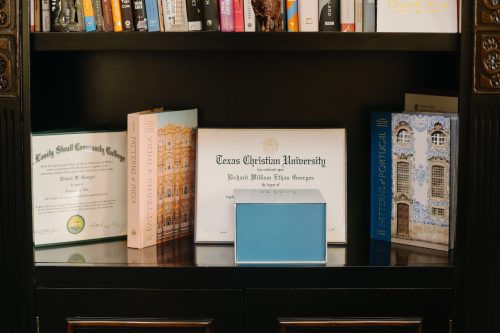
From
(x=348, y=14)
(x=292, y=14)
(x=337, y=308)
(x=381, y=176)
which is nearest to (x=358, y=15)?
(x=348, y=14)

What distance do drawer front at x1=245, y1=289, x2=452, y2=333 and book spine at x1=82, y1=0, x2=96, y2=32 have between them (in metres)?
0.60

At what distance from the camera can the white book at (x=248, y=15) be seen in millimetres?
1555

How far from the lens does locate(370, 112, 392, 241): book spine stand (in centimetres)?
167

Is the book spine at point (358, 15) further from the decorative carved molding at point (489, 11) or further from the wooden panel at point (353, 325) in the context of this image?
the wooden panel at point (353, 325)

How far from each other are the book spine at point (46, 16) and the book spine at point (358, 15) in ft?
1.97

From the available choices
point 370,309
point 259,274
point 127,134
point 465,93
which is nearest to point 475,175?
point 465,93

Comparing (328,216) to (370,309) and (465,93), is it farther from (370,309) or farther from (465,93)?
(465,93)

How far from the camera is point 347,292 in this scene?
4.90 ft

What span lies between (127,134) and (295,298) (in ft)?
→ 1.57

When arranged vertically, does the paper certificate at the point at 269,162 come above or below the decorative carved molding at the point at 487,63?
below

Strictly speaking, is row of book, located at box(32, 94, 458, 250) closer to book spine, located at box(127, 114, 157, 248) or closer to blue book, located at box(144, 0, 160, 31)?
book spine, located at box(127, 114, 157, 248)

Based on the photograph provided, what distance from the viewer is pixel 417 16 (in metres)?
1.52

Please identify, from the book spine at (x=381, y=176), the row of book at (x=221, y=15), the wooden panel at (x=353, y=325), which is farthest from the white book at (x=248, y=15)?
the wooden panel at (x=353, y=325)

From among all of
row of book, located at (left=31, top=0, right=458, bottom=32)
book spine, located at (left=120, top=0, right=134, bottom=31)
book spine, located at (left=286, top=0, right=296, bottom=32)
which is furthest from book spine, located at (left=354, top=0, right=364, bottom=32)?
book spine, located at (left=120, top=0, right=134, bottom=31)
